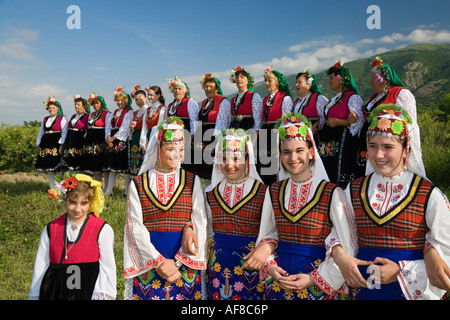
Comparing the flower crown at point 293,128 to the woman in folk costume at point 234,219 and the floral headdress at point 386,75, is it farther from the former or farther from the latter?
the floral headdress at point 386,75

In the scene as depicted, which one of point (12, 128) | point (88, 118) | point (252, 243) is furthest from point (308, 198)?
point (12, 128)

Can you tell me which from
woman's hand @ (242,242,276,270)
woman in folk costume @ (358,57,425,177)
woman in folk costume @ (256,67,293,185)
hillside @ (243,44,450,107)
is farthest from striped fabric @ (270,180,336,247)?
hillside @ (243,44,450,107)

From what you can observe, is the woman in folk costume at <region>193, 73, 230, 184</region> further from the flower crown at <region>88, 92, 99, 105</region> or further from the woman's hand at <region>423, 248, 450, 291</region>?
the woman's hand at <region>423, 248, 450, 291</region>

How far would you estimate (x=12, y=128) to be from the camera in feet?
48.9

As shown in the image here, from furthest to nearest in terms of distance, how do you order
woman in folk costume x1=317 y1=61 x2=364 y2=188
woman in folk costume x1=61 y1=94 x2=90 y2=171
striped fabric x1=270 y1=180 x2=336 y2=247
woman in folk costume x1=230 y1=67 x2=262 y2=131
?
woman in folk costume x1=61 y1=94 x2=90 y2=171 → woman in folk costume x1=230 y1=67 x2=262 y2=131 → woman in folk costume x1=317 y1=61 x2=364 y2=188 → striped fabric x1=270 y1=180 x2=336 y2=247

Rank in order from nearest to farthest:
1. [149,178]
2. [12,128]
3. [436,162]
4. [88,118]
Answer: [149,178] → [436,162] → [88,118] → [12,128]

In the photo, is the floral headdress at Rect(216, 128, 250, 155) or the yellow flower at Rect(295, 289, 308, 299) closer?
the yellow flower at Rect(295, 289, 308, 299)

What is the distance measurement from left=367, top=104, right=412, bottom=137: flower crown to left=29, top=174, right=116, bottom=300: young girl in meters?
2.01

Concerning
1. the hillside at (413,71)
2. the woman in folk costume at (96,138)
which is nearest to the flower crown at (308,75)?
the woman in folk costume at (96,138)

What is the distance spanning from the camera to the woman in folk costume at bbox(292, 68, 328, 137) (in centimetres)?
565

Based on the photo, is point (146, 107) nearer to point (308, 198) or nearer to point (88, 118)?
point (88, 118)

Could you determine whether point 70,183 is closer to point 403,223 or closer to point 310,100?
point 403,223
